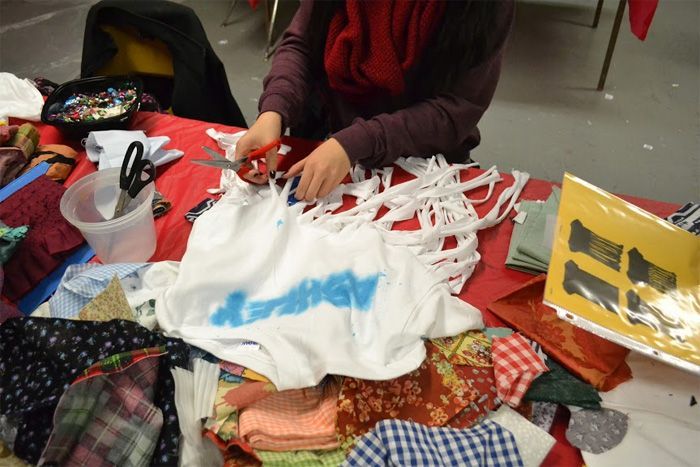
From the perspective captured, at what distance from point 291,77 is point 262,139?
191mm

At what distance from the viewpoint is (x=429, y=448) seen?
0.55m

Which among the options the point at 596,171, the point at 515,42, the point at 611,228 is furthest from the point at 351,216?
the point at 515,42

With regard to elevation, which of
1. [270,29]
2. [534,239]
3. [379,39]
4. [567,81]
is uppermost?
[379,39]

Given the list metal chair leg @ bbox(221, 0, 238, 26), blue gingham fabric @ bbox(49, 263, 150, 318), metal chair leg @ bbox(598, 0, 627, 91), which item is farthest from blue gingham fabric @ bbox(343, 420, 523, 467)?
metal chair leg @ bbox(221, 0, 238, 26)

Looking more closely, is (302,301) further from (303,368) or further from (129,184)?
(129,184)

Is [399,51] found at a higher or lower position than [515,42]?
higher

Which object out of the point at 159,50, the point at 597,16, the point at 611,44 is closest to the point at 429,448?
the point at 159,50

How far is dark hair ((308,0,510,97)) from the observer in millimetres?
806

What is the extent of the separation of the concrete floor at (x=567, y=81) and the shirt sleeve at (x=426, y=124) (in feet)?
3.61

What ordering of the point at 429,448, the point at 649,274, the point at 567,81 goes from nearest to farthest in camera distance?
the point at 429,448
the point at 649,274
the point at 567,81

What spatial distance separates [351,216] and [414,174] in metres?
0.19

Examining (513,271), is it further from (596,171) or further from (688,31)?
(688,31)

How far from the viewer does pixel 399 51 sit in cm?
90

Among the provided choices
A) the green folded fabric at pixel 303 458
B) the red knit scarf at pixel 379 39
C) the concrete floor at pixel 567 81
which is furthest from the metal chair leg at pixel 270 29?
the green folded fabric at pixel 303 458
